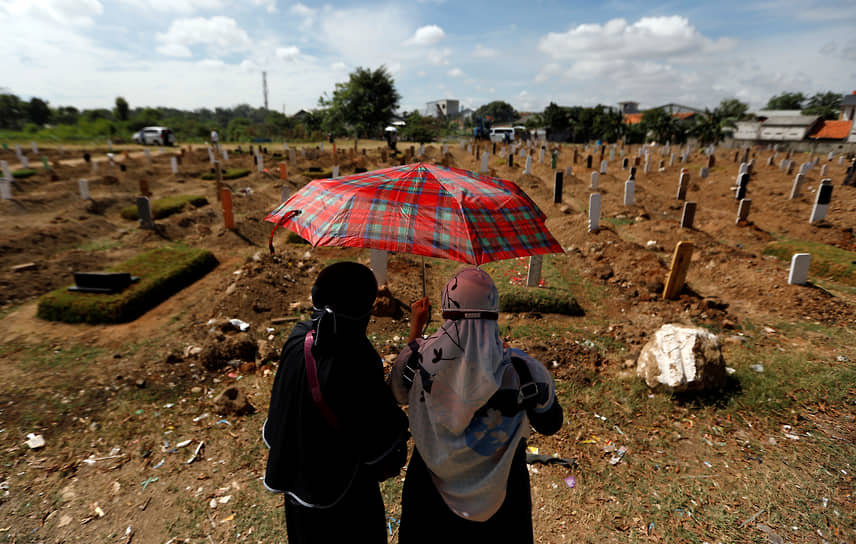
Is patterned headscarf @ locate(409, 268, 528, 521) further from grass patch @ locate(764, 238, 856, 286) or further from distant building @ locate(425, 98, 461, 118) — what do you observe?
distant building @ locate(425, 98, 461, 118)

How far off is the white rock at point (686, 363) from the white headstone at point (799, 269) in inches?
148

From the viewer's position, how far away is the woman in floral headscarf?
1627mm

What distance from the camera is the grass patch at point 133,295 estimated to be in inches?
257

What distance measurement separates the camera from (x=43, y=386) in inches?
191

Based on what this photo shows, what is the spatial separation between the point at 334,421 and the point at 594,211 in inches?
390

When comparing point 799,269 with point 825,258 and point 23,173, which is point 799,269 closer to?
point 825,258

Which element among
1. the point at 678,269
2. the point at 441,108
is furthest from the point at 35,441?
the point at 441,108

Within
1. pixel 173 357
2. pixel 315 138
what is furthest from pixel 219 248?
pixel 315 138

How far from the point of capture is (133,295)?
6875 mm

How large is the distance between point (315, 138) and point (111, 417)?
48.7m

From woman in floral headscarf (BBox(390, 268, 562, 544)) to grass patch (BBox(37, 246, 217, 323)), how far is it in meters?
6.93

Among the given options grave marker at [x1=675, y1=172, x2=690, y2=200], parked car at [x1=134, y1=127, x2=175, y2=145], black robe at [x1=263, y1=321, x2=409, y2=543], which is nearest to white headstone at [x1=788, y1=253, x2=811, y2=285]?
black robe at [x1=263, y1=321, x2=409, y2=543]

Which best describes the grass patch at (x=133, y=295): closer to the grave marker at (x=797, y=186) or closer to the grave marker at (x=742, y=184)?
the grave marker at (x=742, y=184)

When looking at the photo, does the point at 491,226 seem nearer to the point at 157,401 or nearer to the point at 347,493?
the point at 347,493
